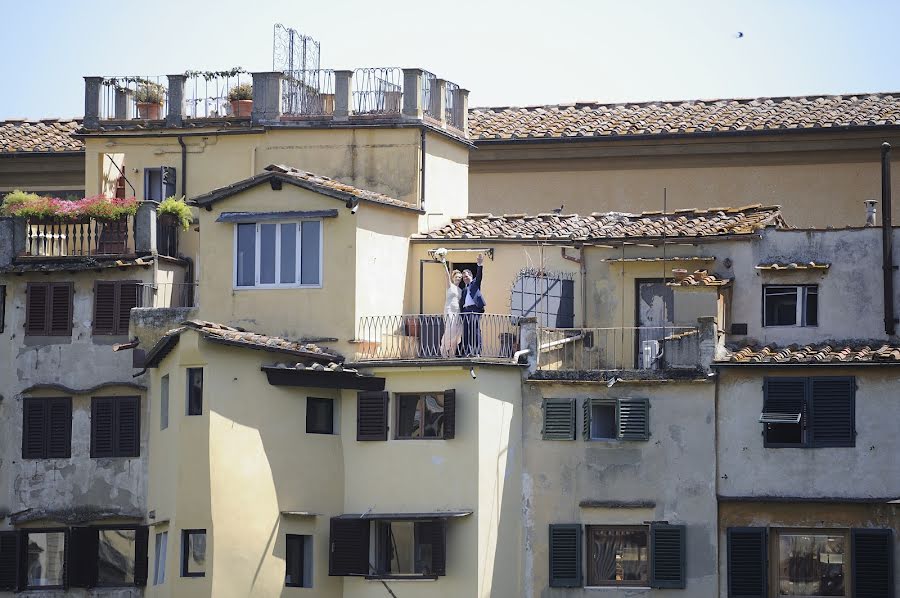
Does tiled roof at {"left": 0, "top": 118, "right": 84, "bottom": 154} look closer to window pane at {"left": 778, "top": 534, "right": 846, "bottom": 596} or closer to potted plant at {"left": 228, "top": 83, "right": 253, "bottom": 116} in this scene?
potted plant at {"left": 228, "top": 83, "right": 253, "bottom": 116}

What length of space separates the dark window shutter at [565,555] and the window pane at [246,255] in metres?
8.57

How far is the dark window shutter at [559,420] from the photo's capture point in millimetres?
47781

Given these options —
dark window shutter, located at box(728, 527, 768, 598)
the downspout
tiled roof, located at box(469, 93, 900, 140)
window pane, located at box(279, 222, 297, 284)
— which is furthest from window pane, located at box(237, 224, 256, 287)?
the downspout

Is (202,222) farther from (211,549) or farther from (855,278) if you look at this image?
(855,278)

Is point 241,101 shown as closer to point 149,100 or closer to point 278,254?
point 149,100

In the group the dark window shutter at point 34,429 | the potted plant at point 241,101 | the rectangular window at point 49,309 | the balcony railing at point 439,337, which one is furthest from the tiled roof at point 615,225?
the dark window shutter at point 34,429

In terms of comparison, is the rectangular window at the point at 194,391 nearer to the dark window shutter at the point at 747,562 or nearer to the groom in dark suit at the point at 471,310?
the groom in dark suit at the point at 471,310

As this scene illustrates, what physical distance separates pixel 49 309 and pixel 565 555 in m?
13.1

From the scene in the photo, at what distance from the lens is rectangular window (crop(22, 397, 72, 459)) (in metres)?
50.8

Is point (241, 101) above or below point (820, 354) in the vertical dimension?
above

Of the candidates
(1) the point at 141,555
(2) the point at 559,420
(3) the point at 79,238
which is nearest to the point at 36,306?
(3) the point at 79,238

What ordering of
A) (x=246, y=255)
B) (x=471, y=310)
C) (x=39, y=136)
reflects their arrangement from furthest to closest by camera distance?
(x=39, y=136), (x=471, y=310), (x=246, y=255)

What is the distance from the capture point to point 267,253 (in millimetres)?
49406

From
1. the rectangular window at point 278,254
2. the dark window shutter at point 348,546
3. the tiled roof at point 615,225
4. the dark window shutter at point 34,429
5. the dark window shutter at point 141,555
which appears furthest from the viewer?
the dark window shutter at point 34,429
